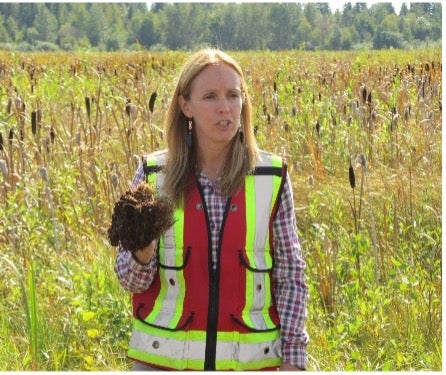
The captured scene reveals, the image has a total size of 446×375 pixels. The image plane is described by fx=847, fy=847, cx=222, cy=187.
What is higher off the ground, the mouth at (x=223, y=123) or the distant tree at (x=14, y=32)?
the distant tree at (x=14, y=32)

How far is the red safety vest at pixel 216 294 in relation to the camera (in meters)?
2.22

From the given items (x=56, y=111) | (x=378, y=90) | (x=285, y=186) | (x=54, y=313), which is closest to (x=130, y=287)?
(x=285, y=186)

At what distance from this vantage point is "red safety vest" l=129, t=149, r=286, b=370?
2.22m

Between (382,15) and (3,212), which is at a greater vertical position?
(382,15)

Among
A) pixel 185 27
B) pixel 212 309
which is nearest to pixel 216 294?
pixel 212 309

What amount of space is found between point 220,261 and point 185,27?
2681cm

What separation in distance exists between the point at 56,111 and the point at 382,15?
59.1 feet

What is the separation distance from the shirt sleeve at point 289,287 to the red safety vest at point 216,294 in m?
0.03

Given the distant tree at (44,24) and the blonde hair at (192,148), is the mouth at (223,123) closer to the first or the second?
the blonde hair at (192,148)

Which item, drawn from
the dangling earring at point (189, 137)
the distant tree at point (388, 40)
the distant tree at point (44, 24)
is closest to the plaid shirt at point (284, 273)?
the dangling earring at point (189, 137)

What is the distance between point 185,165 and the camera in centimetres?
237

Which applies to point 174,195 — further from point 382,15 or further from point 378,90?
point 382,15

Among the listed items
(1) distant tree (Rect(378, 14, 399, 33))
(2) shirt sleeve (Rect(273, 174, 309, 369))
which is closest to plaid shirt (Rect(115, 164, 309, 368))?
(2) shirt sleeve (Rect(273, 174, 309, 369))

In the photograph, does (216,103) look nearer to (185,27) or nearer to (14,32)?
(185,27)
